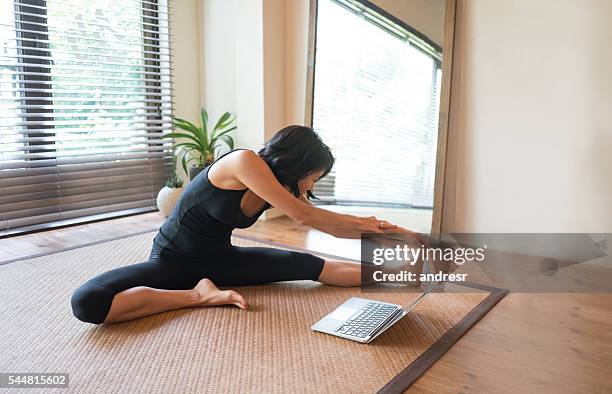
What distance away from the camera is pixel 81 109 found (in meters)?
3.55

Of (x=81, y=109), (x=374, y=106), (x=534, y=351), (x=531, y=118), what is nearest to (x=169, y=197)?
(x=81, y=109)

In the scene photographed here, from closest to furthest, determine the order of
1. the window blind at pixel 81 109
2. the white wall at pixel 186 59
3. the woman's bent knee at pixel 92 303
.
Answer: the woman's bent knee at pixel 92 303, the window blind at pixel 81 109, the white wall at pixel 186 59

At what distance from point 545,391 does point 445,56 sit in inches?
73.1

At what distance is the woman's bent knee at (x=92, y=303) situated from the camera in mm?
1821

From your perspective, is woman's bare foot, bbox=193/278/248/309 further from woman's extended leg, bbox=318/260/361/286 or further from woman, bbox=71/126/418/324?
woman's extended leg, bbox=318/260/361/286

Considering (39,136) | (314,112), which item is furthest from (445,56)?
(39,136)

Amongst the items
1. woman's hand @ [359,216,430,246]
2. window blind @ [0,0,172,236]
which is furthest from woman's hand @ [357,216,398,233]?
window blind @ [0,0,172,236]

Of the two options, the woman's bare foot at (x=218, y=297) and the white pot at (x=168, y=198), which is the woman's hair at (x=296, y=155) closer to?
the woman's bare foot at (x=218, y=297)

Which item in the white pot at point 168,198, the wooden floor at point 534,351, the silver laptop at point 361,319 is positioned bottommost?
the wooden floor at point 534,351

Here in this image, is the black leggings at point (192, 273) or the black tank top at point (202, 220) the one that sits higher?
the black tank top at point (202, 220)

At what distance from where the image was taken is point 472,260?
279 centimetres

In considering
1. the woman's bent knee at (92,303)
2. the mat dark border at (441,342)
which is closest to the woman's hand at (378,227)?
the mat dark border at (441,342)

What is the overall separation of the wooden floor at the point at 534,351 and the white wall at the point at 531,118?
58 centimetres

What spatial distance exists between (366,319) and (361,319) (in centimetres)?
2
